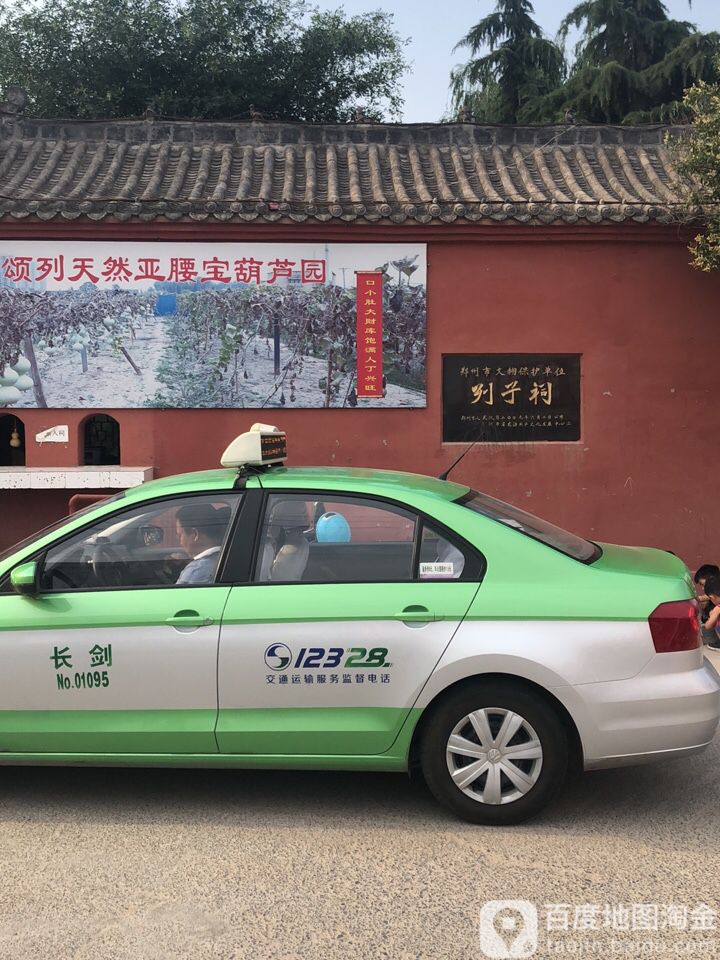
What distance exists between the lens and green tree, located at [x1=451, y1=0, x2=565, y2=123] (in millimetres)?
23984

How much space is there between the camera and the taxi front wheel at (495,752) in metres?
3.72

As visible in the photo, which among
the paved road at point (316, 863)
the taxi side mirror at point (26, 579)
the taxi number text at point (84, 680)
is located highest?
the taxi side mirror at point (26, 579)

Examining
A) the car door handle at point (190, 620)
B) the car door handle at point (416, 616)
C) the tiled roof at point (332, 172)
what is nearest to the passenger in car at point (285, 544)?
the car door handle at point (190, 620)

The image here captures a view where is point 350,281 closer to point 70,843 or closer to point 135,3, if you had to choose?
point 70,843

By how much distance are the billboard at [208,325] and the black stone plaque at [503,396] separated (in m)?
0.38

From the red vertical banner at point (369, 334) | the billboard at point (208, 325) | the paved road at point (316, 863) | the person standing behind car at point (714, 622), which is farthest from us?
the red vertical banner at point (369, 334)

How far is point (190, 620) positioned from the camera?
151 inches

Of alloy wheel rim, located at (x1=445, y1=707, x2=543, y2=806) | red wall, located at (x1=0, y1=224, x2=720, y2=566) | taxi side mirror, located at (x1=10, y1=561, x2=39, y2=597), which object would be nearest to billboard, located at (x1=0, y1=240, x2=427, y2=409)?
red wall, located at (x1=0, y1=224, x2=720, y2=566)

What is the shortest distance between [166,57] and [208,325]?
15478 mm

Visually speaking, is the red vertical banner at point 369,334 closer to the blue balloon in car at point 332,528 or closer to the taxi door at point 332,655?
the blue balloon in car at point 332,528

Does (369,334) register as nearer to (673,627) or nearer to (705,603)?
(705,603)

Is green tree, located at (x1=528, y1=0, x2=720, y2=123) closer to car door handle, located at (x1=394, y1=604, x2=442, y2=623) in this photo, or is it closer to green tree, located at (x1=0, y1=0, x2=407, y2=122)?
green tree, located at (x1=0, y1=0, x2=407, y2=122)

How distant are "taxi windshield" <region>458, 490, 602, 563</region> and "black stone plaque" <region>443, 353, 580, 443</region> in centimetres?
Result: 378

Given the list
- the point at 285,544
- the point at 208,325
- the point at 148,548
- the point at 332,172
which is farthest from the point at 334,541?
the point at 332,172
